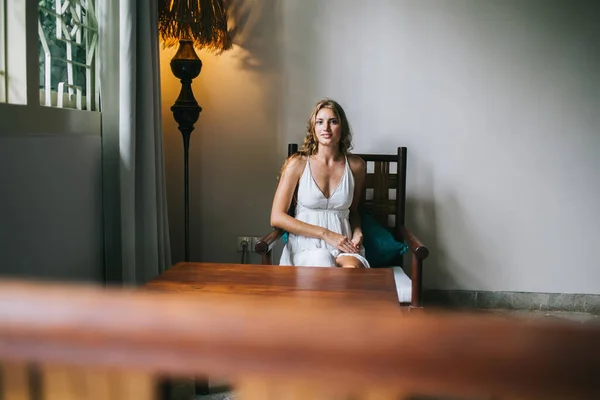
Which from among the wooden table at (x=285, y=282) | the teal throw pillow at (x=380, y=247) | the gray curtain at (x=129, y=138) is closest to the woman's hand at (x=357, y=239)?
the teal throw pillow at (x=380, y=247)

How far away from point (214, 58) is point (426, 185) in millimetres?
1365

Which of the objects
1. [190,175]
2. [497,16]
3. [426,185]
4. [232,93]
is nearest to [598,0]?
[497,16]

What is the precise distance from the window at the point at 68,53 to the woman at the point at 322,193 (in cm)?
92

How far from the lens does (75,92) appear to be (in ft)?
8.24

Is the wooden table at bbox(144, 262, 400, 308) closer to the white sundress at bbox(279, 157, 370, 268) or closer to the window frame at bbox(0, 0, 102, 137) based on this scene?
the white sundress at bbox(279, 157, 370, 268)

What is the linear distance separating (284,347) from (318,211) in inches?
94.2

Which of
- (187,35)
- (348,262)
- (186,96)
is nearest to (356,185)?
(348,262)

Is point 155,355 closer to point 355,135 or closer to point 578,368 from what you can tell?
point 578,368

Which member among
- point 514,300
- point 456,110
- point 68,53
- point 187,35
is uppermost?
point 187,35

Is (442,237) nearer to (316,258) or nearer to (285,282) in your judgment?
(316,258)

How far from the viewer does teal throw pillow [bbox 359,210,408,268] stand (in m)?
2.88

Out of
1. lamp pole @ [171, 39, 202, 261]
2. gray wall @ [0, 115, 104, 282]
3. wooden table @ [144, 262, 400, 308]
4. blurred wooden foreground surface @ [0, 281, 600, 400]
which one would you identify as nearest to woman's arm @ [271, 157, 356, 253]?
wooden table @ [144, 262, 400, 308]

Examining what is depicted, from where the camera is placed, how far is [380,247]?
288cm

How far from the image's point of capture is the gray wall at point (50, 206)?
6.49 feet
